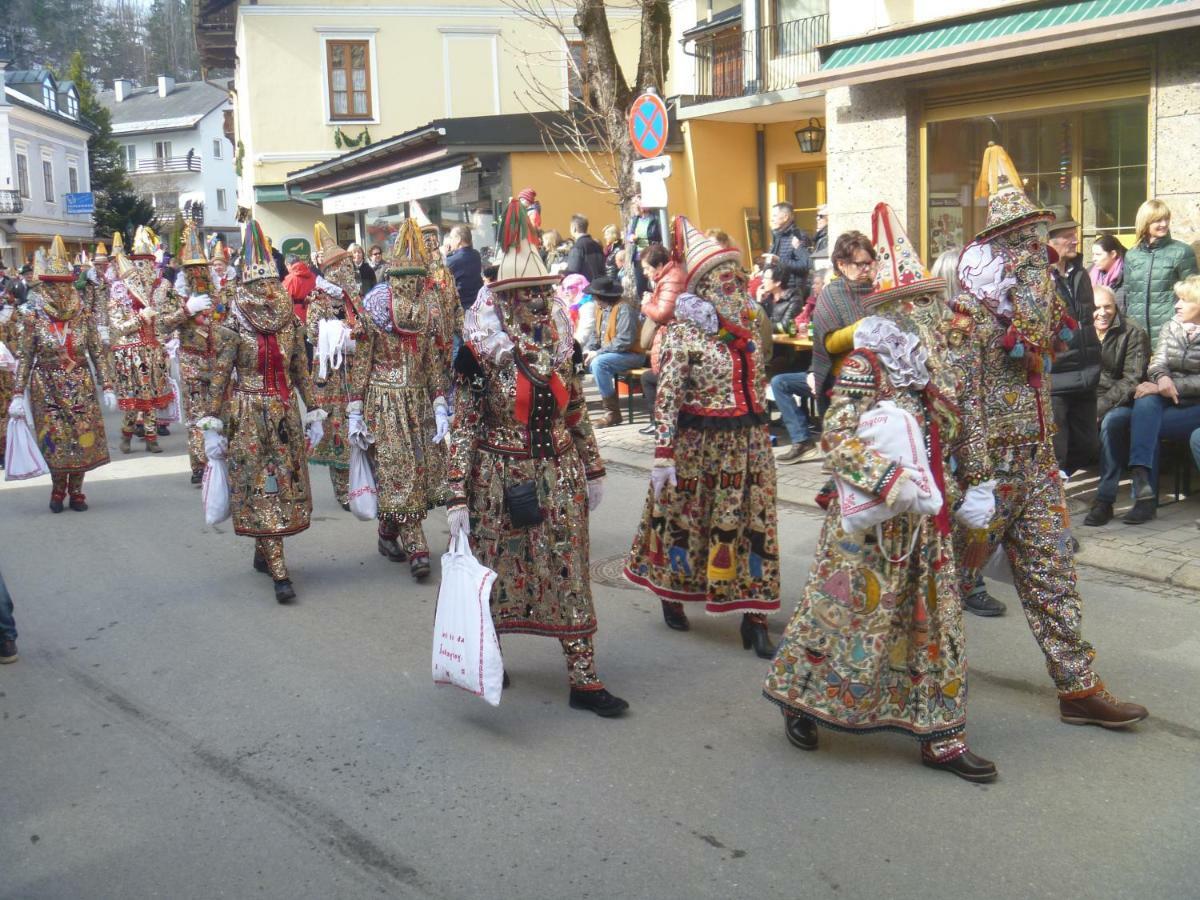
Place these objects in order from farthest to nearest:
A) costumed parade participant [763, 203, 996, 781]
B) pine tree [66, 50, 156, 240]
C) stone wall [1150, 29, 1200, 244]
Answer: pine tree [66, 50, 156, 240]
stone wall [1150, 29, 1200, 244]
costumed parade participant [763, 203, 996, 781]

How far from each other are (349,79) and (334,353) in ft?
94.0

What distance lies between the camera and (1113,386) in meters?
8.54

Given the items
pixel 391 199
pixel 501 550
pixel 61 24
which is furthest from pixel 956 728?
pixel 61 24

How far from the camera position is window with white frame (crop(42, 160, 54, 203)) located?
5775 cm

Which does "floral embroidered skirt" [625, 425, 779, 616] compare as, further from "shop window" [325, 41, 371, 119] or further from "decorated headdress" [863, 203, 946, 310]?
"shop window" [325, 41, 371, 119]

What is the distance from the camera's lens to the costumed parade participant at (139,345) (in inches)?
530

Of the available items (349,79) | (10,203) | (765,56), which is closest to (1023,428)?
(765,56)

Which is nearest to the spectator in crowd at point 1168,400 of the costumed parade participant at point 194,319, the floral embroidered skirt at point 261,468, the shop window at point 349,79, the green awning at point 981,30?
the green awning at point 981,30

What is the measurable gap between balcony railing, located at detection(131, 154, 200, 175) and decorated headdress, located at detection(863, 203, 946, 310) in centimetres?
8063

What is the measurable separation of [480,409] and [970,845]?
2619mm

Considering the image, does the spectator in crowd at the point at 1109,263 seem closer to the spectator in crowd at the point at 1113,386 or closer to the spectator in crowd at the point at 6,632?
the spectator in crowd at the point at 1113,386

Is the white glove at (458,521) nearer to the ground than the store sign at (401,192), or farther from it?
nearer to the ground

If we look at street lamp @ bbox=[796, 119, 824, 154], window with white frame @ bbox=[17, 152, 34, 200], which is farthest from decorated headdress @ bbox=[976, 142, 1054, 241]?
window with white frame @ bbox=[17, 152, 34, 200]

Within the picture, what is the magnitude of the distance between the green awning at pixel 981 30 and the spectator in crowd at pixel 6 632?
923 cm
